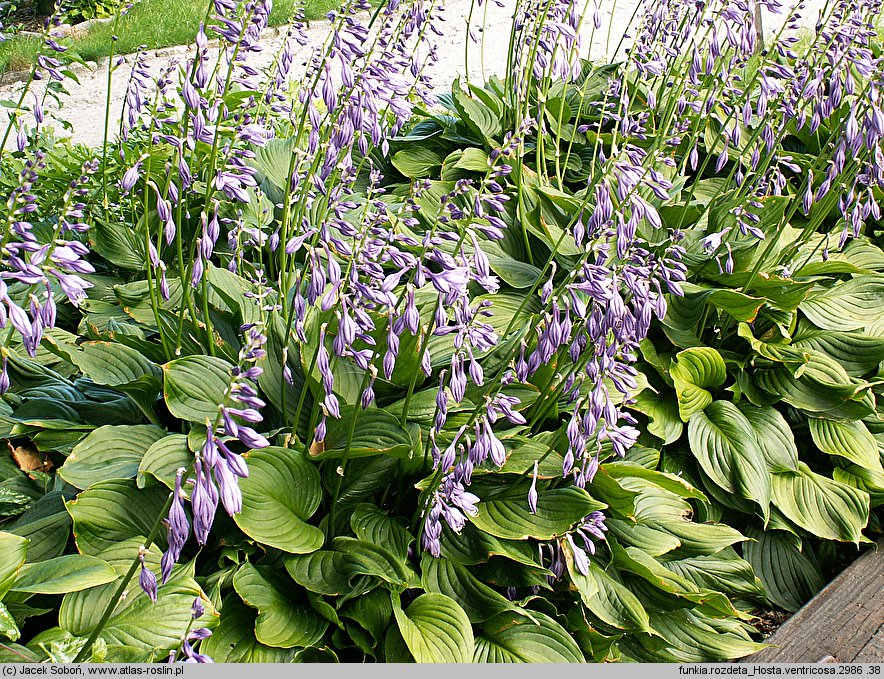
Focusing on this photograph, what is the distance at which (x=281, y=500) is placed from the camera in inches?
98.2

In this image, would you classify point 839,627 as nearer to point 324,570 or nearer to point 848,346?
point 848,346

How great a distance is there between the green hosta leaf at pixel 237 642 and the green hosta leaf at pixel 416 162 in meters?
2.90

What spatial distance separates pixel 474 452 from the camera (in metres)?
2.28

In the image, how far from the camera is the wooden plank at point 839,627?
2693mm

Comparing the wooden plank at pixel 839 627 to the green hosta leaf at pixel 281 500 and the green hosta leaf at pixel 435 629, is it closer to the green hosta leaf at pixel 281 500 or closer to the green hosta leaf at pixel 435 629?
the green hosta leaf at pixel 435 629

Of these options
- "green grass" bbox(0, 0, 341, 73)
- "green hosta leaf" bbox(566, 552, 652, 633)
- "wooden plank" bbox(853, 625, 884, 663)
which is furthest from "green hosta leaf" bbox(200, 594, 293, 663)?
"green grass" bbox(0, 0, 341, 73)

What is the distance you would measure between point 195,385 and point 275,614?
79 cm

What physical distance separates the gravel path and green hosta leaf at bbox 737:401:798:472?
4244 millimetres

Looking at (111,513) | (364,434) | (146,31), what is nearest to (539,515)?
(364,434)

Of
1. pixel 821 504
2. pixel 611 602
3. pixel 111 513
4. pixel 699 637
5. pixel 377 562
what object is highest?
pixel 111 513

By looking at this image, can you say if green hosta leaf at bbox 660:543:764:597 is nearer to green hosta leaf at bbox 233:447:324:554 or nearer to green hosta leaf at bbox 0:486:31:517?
green hosta leaf at bbox 233:447:324:554

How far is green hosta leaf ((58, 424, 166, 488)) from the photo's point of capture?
8.29 ft

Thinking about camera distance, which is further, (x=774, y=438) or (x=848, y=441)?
(x=848, y=441)

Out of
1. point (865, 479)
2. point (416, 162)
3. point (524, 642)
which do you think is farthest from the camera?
point (416, 162)
